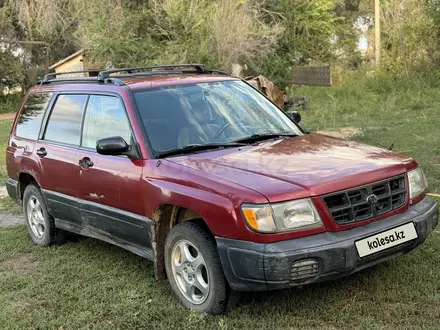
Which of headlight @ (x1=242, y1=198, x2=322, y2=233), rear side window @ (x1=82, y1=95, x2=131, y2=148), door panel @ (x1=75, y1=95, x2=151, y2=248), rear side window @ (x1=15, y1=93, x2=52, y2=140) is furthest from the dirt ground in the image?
headlight @ (x1=242, y1=198, x2=322, y2=233)

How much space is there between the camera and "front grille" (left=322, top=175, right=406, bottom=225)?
364 cm

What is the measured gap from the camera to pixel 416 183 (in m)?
4.20

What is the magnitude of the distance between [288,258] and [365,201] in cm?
68

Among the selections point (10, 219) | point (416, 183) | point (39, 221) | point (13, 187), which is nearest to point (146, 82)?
point (39, 221)

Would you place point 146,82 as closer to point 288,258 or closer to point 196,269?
point 196,269

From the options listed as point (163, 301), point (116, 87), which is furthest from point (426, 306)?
point (116, 87)

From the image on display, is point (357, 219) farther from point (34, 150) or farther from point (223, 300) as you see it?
point (34, 150)

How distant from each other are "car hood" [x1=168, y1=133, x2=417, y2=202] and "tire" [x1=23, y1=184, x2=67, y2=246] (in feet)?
7.51

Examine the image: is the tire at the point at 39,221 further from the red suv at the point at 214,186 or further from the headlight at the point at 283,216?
the headlight at the point at 283,216

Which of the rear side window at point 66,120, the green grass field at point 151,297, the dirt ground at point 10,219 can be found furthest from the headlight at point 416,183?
the dirt ground at point 10,219

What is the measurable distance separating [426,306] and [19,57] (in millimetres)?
35216

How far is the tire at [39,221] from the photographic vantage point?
590 centimetres

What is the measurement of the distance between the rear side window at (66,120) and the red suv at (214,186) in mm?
19

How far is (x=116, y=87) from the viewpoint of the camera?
4.88 metres
